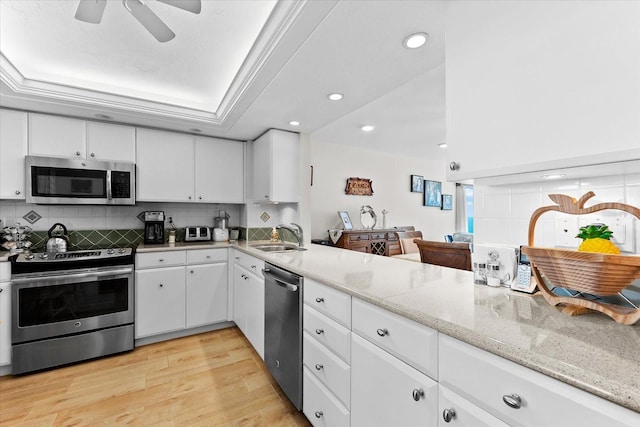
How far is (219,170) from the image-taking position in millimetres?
3318

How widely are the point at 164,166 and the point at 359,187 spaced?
9.68 feet

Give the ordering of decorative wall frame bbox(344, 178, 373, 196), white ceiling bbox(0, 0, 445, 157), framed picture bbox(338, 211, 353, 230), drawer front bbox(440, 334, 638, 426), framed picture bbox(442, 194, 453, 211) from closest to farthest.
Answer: drawer front bbox(440, 334, 638, 426), white ceiling bbox(0, 0, 445, 157), framed picture bbox(338, 211, 353, 230), decorative wall frame bbox(344, 178, 373, 196), framed picture bbox(442, 194, 453, 211)

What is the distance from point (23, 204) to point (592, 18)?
3.97 metres

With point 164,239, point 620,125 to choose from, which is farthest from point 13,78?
point 620,125

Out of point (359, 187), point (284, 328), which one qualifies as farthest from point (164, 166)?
point (359, 187)

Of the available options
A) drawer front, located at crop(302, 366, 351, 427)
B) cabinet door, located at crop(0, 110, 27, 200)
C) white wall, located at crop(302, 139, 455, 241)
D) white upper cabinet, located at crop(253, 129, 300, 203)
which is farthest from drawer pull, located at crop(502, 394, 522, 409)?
cabinet door, located at crop(0, 110, 27, 200)

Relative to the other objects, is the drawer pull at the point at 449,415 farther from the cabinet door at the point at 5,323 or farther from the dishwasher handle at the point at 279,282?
the cabinet door at the point at 5,323

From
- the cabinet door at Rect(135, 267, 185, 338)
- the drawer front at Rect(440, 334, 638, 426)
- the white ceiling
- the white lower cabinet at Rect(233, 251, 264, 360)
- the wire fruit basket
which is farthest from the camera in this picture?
the cabinet door at Rect(135, 267, 185, 338)

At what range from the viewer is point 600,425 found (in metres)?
0.58

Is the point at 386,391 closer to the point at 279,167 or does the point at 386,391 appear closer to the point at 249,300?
the point at 249,300

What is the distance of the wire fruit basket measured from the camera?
2.71 ft

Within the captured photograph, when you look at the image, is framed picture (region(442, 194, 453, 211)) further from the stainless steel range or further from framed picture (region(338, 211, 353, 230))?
the stainless steel range

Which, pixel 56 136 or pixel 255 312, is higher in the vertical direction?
pixel 56 136

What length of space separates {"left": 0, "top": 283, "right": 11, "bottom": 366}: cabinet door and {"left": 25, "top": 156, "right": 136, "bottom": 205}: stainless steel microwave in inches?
29.0
